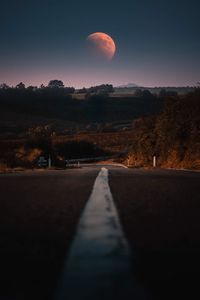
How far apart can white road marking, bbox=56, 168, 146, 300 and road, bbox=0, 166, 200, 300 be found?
0.33 ft

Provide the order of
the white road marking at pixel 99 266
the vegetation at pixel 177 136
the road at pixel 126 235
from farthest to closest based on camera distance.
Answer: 1. the vegetation at pixel 177 136
2. the road at pixel 126 235
3. the white road marking at pixel 99 266

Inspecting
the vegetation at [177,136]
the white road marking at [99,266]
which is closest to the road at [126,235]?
the white road marking at [99,266]

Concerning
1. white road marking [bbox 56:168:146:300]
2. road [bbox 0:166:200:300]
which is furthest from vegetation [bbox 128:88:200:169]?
white road marking [bbox 56:168:146:300]

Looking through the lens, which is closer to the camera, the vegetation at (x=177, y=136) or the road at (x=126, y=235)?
the road at (x=126, y=235)

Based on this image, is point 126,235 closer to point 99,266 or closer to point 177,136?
point 99,266

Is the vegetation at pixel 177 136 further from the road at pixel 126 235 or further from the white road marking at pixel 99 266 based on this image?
the white road marking at pixel 99 266

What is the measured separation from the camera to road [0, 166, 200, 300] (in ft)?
14.5

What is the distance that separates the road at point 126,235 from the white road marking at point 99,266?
0.10m

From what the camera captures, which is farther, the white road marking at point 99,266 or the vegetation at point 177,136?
the vegetation at point 177,136

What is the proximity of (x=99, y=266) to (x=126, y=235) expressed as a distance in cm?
188

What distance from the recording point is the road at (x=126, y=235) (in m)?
4.41

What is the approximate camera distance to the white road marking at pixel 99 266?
159 inches

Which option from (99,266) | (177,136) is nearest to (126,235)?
(99,266)

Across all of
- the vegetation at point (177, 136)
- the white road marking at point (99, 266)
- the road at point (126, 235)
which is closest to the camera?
the white road marking at point (99, 266)
